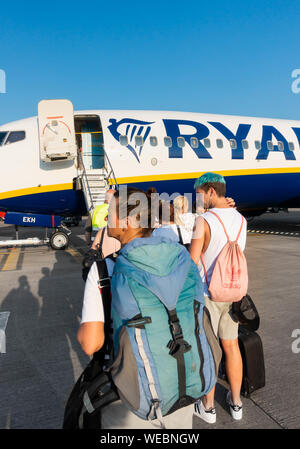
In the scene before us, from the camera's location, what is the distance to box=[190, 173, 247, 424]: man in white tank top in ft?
8.72

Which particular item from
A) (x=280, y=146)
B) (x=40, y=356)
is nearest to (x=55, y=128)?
(x=40, y=356)

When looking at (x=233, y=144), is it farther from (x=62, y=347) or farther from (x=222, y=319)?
(x=222, y=319)

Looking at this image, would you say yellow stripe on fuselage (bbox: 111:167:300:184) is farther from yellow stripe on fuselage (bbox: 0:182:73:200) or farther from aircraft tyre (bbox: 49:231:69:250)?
aircraft tyre (bbox: 49:231:69:250)

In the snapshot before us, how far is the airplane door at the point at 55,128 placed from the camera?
9578 mm

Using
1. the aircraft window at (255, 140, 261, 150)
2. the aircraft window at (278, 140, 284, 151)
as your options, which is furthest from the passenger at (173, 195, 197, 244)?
the aircraft window at (278, 140, 284, 151)

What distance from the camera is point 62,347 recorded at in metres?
4.00

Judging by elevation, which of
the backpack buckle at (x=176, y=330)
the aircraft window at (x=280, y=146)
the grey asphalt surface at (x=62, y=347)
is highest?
the aircraft window at (x=280, y=146)

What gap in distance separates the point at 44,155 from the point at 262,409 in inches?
344

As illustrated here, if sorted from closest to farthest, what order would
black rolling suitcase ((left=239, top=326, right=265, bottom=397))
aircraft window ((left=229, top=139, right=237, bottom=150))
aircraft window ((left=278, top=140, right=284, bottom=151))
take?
black rolling suitcase ((left=239, top=326, right=265, bottom=397)) < aircraft window ((left=229, top=139, right=237, bottom=150)) < aircraft window ((left=278, top=140, right=284, bottom=151))

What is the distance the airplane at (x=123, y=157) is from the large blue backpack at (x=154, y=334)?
7.47 metres

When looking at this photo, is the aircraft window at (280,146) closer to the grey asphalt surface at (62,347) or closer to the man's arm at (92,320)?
the grey asphalt surface at (62,347)

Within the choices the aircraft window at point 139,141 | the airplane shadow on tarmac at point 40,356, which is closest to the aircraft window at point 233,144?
the aircraft window at point 139,141

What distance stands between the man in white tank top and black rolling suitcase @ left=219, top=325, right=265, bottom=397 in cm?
24

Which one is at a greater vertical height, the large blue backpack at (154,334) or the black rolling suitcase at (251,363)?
the large blue backpack at (154,334)
